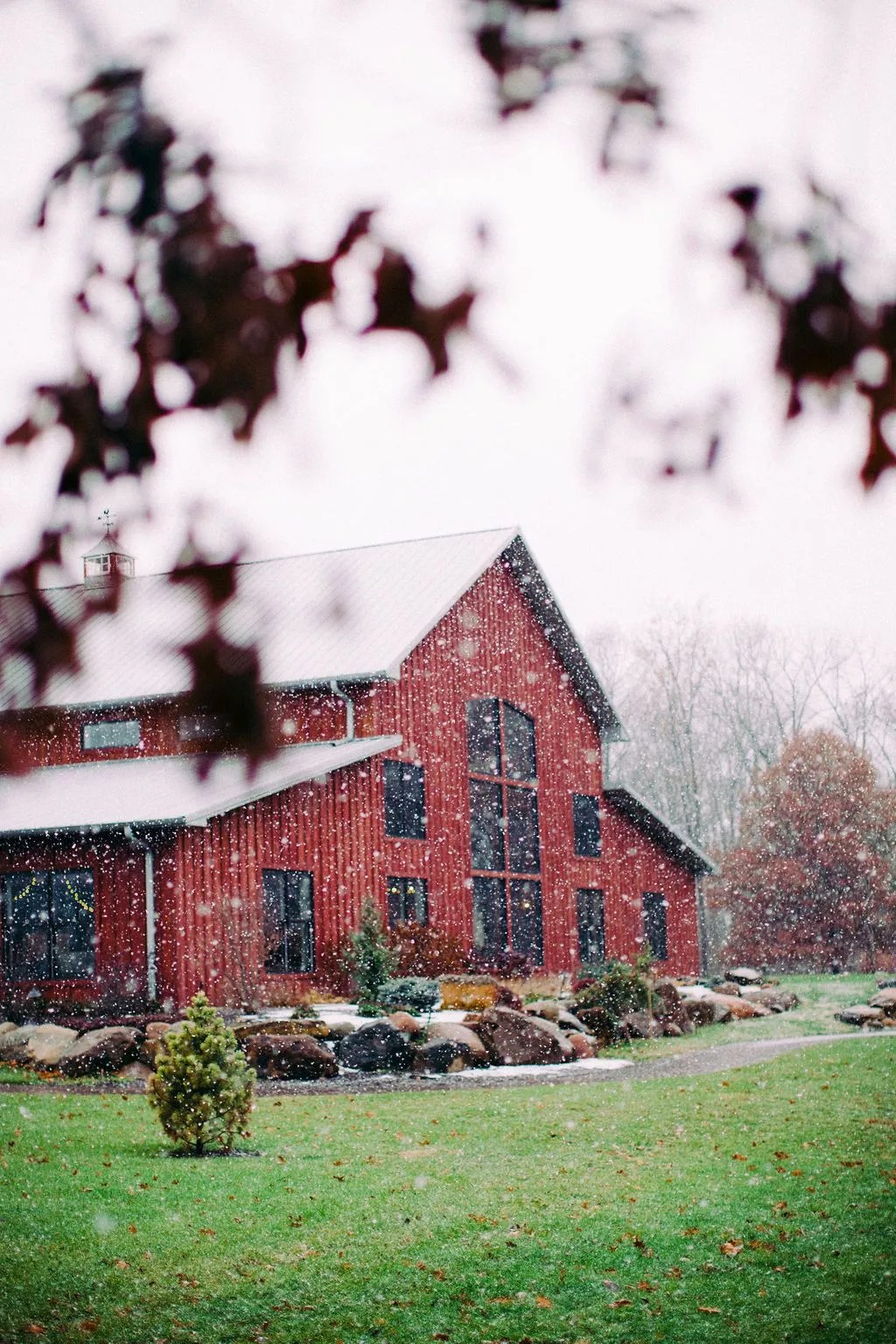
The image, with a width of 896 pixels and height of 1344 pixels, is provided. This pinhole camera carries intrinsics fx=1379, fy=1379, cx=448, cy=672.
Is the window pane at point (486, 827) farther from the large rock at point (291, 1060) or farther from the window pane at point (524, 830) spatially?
the large rock at point (291, 1060)

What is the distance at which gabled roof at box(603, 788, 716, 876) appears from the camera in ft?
97.5

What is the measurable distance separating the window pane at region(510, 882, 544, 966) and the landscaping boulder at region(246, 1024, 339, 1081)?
37.2 feet

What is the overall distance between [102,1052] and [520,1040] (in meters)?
4.71

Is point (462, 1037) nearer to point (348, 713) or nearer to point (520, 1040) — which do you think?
point (520, 1040)

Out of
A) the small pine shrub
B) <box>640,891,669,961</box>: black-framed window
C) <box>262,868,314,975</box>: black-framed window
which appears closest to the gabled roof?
<box>640,891,669,961</box>: black-framed window

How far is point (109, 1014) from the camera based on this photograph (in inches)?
698

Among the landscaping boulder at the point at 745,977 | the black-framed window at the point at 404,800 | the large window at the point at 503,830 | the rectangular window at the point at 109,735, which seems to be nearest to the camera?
the black-framed window at the point at 404,800

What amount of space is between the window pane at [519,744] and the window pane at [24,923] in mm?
9694

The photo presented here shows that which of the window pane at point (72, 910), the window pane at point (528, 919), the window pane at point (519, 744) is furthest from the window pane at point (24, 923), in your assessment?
the window pane at point (519, 744)

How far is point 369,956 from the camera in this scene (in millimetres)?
19578

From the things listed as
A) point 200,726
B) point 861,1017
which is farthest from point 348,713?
point 200,726

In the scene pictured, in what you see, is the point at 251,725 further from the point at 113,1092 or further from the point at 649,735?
the point at 649,735

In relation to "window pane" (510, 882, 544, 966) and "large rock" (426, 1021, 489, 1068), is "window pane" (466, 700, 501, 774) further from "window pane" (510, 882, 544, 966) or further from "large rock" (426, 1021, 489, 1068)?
"large rock" (426, 1021, 489, 1068)

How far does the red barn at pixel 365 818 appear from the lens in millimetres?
18469
